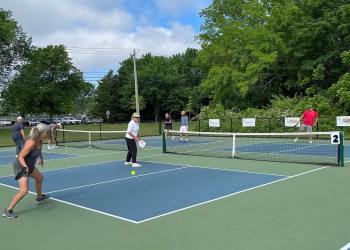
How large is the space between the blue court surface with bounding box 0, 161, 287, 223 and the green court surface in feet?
1.26

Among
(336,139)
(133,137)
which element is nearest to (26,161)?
(133,137)

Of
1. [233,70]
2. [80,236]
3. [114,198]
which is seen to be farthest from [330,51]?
[80,236]

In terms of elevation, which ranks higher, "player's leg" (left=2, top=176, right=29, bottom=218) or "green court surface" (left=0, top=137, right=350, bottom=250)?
"player's leg" (left=2, top=176, right=29, bottom=218)

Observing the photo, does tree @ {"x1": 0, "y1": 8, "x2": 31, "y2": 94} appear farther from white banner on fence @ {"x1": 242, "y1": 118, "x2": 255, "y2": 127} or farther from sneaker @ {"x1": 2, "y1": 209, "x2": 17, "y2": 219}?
sneaker @ {"x1": 2, "y1": 209, "x2": 17, "y2": 219}

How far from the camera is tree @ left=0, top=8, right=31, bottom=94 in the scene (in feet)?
161

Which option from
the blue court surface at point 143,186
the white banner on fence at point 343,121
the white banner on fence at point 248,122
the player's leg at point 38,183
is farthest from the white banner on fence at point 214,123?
the player's leg at point 38,183

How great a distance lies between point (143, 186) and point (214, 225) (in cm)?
368

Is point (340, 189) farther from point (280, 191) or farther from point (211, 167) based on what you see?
point (211, 167)

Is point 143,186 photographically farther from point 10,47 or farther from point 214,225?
point 10,47

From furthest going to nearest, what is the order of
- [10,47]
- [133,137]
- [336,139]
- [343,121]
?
[10,47] → [343,121] → [133,137] → [336,139]

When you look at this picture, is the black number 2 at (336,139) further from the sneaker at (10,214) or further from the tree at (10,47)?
the tree at (10,47)

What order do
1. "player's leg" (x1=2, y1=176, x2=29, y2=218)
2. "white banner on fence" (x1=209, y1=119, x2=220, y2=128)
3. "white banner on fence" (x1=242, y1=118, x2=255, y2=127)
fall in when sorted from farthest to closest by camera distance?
"white banner on fence" (x1=209, y1=119, x2=220, y2=128) → "white banner on fence" (x1=242, y1=118, x2=255, y2=127) → "player's leg" (x1=2, y1=176, x2=29, y2=218)

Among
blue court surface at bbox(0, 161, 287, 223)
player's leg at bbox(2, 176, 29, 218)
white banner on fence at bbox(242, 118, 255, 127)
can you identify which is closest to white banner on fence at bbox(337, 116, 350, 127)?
white banner on fence at bbox(242, 118, 255, 127)

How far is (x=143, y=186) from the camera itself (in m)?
9.77
